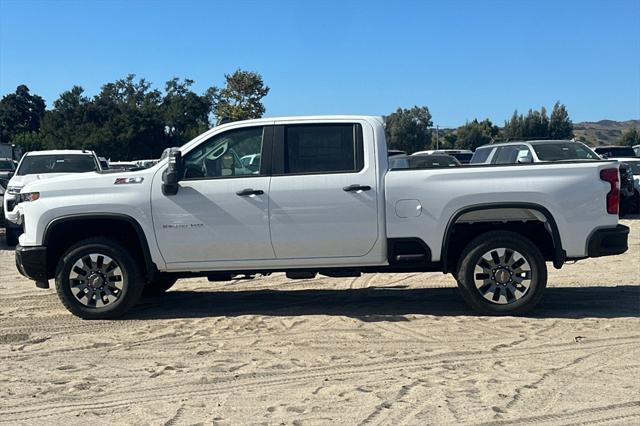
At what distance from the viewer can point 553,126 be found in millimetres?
63219

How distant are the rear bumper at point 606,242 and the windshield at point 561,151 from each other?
849cm

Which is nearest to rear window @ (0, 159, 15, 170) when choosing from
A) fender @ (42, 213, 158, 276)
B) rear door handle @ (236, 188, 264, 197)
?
fender @ (42, 213, 158, 276)

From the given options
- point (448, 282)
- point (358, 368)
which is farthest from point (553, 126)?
point (358, 368)

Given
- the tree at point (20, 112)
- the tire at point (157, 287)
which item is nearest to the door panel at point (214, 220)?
the tire at point (157, 287)

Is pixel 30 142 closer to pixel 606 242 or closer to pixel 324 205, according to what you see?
pixel 324 205

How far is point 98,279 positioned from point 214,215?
1409mm

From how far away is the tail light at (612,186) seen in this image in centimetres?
640

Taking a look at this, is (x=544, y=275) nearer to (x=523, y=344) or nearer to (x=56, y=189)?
(x=523, y=344)

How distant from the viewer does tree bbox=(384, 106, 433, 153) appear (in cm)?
6650

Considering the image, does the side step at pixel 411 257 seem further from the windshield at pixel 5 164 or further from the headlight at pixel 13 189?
the windshield at pixel 5 164

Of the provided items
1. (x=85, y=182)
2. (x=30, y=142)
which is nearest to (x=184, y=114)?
(x=30, y=142)

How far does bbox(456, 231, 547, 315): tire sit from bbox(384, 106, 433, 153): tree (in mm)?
59540

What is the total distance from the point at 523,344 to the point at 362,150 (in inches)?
96.7

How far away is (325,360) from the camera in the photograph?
530 cm
